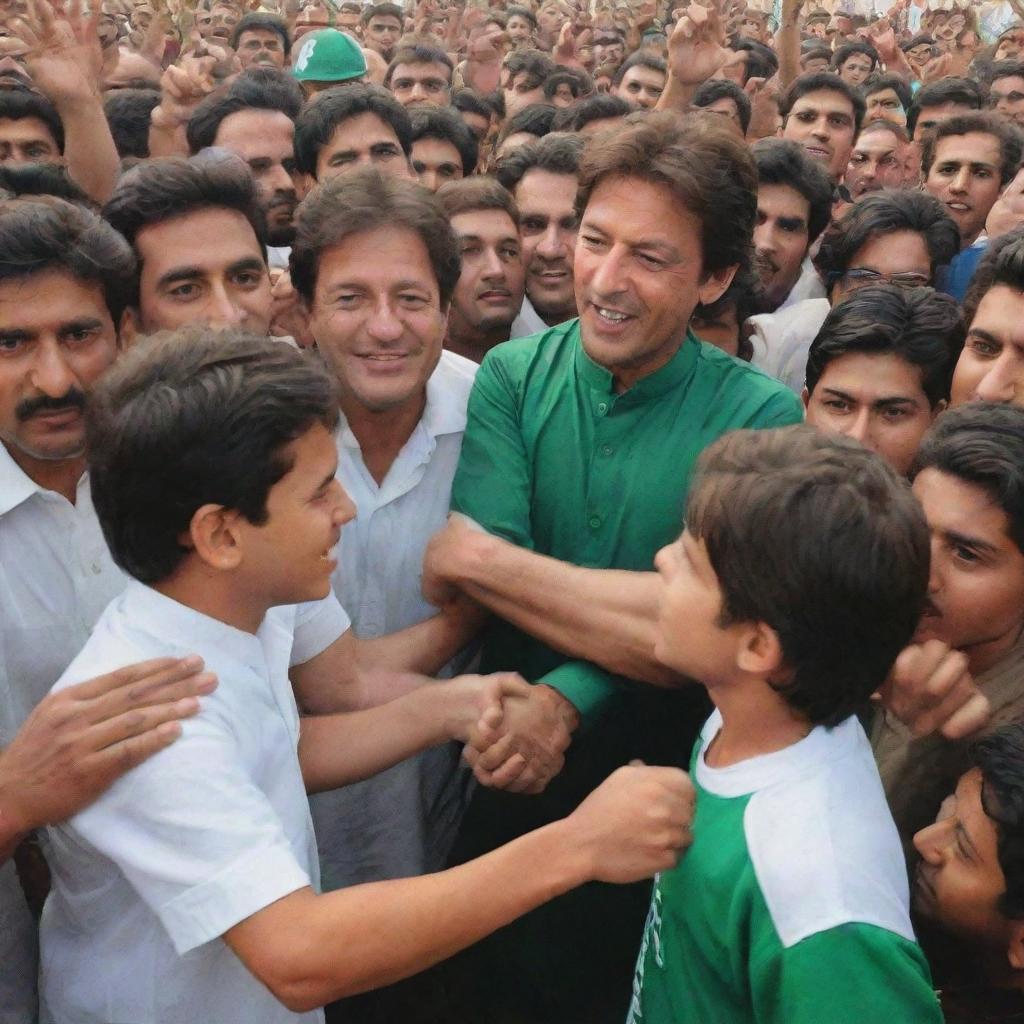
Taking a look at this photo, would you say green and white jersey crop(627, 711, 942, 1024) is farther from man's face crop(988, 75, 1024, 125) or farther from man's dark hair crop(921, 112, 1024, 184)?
man's face crop(988, 75, 1024, 125)

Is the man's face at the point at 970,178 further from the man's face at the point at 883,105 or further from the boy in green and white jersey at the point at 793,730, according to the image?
the boy in green and white jersey at the point at 793,730

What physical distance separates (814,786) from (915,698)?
0.53 metres

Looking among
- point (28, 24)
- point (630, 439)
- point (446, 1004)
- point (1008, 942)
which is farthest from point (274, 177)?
point (1008, 942)

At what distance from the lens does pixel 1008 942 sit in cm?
183

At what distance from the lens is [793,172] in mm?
4730

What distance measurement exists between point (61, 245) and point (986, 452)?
1.95 meters

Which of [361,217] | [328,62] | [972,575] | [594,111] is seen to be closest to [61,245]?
[361,217]

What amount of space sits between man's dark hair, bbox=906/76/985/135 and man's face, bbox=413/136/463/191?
3.87 metres

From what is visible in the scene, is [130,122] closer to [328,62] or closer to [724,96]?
[328,62]

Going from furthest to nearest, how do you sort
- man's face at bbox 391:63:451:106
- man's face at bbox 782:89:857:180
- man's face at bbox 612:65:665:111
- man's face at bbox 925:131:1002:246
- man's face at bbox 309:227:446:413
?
man's face at bbox 612:65:665:111 < man's face at bbox 391:63:451:106 < man's face at bbox 782:89:857:180 < man's face at bbox 925:131:1002:246 < man's face at bbox 309:227:446:413

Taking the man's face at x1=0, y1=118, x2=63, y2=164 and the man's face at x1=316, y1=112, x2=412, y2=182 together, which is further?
the man's face at x1=316, y1=112, x2=412, y2=182

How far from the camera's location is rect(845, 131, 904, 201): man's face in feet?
21.0

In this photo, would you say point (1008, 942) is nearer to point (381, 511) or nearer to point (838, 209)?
point (381, 511)

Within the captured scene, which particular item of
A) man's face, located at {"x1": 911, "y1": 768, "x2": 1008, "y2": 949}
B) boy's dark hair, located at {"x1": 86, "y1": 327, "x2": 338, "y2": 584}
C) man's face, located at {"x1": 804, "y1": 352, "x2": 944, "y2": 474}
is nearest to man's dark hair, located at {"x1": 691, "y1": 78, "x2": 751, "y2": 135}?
man's face, located at {"x1": 804, "y1": 352, "x2": 944, "y2": 474}
